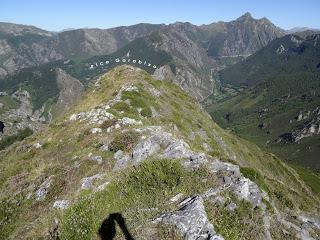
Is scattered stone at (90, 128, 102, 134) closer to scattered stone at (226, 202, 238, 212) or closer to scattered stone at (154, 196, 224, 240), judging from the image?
scattered stone at (154, 196, 224, 240)

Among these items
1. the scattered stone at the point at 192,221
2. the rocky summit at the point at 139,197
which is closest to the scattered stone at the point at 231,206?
the rocky summit at the point at 139,197

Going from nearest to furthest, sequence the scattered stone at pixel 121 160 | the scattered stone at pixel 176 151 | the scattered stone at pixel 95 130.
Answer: the scattered stone at pixel 176 151 → the scattered stone at pixel 121 160 → the scattered stone at pixel 95 130

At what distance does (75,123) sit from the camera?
59531mm

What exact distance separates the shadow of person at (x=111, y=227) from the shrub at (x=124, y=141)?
1358 centimetres

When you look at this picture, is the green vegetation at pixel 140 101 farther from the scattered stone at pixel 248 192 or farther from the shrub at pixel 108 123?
the scattered stone at pixel 248 192

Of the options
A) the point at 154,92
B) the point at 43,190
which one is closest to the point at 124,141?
the point at 43,190

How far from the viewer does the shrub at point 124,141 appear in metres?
38.7

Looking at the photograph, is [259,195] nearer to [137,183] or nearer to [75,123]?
[137,183]

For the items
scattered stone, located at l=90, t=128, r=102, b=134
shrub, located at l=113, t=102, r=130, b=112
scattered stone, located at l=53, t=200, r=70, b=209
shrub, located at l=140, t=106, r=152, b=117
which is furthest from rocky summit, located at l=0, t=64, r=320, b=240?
shrub, located at l=140, t=106, r=152, b=117

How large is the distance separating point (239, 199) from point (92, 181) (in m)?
11.6

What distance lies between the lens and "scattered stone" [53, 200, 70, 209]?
2820 cm

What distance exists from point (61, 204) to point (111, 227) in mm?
6140

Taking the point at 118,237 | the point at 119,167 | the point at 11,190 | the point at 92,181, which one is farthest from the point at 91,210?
the point at 11,190

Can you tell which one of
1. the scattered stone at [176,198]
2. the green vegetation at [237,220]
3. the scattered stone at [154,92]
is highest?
the green vegetation at [237,220]
